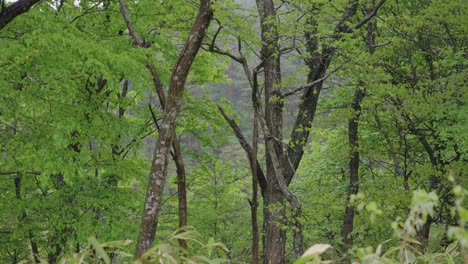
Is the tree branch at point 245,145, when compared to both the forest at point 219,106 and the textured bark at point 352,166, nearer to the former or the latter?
the forest at point 219,106

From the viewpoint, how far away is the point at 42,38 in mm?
5586

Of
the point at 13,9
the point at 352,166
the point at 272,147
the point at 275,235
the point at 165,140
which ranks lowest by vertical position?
the point at 275,235

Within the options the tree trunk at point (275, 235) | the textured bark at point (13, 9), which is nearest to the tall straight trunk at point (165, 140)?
the textured bark at point (13, 9)

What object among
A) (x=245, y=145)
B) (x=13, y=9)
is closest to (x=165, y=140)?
(x=13, y=9)

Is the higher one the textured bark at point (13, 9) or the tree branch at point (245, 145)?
the textured bark at point (13, 9)

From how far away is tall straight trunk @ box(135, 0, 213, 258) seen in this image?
4.66 m

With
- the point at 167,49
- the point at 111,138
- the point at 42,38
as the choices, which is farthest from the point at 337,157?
the point at 42,38

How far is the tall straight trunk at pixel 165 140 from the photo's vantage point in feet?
15.3

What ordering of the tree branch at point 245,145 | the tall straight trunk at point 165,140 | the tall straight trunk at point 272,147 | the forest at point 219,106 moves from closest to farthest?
the tall straight trunk at point 165,140
the forest at point 219,106
the tree branch at point 245,145
the tall straight trunk at point 272,147

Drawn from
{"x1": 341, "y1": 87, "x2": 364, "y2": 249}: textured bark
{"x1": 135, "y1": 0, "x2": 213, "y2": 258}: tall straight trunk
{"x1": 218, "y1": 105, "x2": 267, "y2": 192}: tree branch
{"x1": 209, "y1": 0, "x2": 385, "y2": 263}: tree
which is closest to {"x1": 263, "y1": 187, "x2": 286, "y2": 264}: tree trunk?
{"x1": 209, "y1": 0, "x2": 385, "y2": 263}: tree

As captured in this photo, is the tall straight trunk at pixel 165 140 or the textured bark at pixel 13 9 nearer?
the tall straight trunk at pixel 165 140

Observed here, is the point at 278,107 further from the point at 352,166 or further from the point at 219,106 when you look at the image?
the point at 352,166

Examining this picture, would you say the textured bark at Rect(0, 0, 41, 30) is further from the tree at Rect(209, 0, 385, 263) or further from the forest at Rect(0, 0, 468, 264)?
the tree at Rect(209, 0, 385, 263)

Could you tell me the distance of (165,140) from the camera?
4750mm
